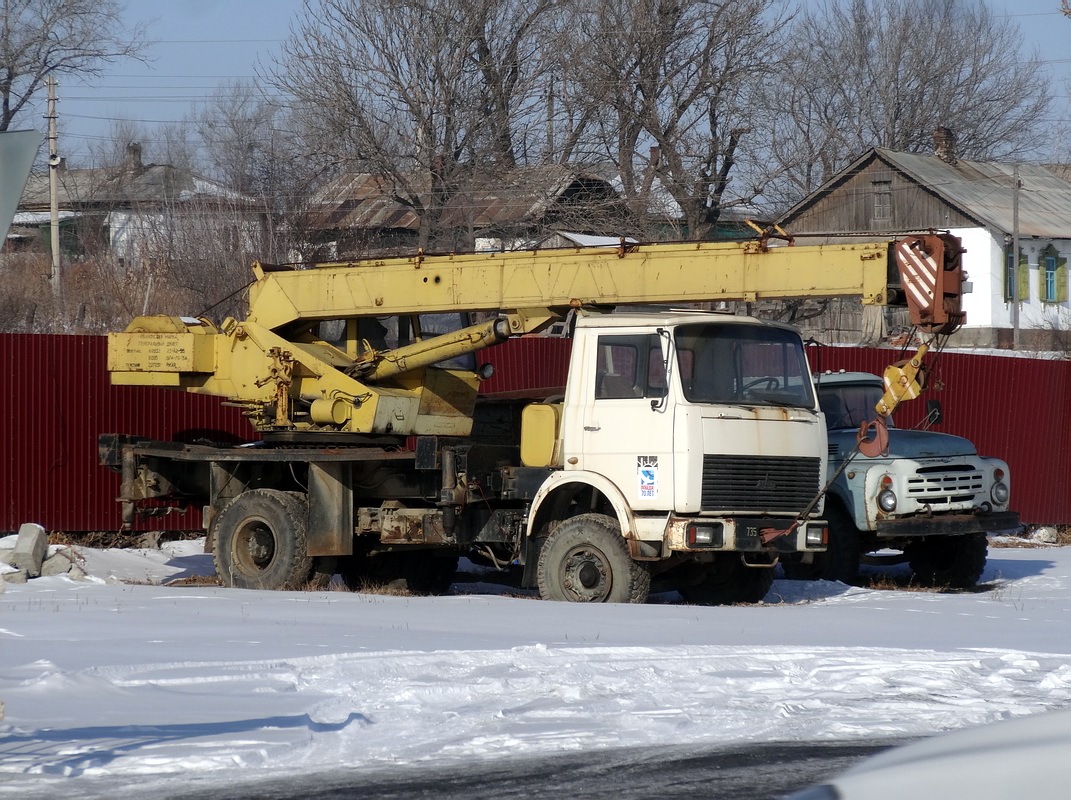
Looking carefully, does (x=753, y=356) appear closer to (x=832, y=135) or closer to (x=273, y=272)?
(x=273, y=272)

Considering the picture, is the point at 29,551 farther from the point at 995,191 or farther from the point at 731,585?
the point at 995,191

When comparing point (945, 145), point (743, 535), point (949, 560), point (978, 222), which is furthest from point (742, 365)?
point (945, 145)

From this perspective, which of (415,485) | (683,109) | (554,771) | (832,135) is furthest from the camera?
(832,135)

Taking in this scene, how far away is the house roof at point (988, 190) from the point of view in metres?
48.1

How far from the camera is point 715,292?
41.5ft

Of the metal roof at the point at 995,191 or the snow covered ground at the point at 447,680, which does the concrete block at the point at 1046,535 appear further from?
the metal roof at the point at 995,191

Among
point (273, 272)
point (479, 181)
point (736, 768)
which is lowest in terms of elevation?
point (736, 768)

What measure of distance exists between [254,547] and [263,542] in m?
0.10

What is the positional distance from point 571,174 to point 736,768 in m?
25.5

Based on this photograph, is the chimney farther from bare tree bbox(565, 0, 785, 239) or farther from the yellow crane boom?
the yellow crane boom

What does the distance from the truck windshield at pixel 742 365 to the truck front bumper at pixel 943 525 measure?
1.82 metres

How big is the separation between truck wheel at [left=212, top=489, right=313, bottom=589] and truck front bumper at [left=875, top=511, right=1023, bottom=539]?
546cm

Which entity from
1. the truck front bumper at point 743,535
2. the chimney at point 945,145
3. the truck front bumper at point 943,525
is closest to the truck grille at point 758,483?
the truck front bumper at point 743,535

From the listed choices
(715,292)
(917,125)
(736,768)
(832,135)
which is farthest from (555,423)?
(917,125)
